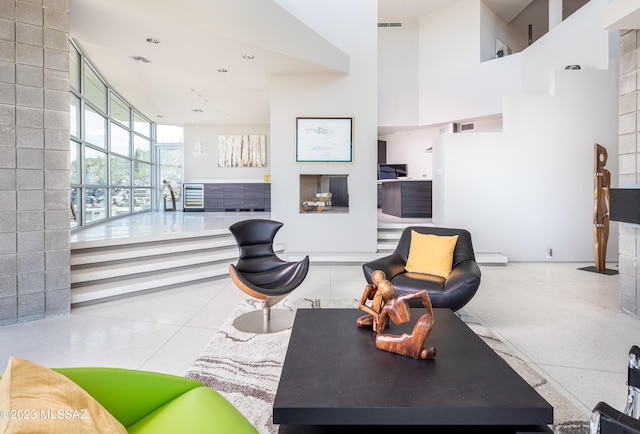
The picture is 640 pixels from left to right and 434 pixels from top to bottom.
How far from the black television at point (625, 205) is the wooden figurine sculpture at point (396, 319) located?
2.53 meters

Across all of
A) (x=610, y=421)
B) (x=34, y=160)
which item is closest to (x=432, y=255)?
(x=610, y=421)

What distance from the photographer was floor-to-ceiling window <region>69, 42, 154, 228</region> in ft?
18.8

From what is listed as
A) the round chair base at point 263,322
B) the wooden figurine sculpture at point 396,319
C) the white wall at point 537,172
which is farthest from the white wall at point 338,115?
the wooden figurine sculpture at point 396,319

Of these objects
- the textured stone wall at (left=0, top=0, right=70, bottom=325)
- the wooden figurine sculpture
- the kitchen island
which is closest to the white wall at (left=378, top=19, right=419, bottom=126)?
the kitchen island

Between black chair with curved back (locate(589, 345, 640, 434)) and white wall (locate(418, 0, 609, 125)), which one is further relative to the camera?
white wall (locate(418, 0, 609, 125))

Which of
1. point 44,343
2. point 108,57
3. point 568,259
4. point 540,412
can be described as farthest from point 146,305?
point 568,259

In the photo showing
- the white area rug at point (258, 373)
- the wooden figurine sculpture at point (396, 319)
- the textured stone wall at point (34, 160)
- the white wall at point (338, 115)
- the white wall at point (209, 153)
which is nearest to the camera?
the wooden figurine sculpture at point (396, 319)

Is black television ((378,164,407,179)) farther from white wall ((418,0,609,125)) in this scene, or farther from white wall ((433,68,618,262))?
white wall ((433,68,618,262))

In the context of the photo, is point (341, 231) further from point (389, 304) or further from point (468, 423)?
point (468, 423)

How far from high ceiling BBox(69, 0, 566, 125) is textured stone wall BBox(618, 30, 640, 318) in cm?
345

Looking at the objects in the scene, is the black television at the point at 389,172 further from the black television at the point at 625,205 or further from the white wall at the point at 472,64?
the black television at the point at 625,205

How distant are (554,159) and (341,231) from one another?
366 centimetres

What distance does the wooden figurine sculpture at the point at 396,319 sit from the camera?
1.62 metres

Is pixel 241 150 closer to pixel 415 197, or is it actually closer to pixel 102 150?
pixel 102 150
